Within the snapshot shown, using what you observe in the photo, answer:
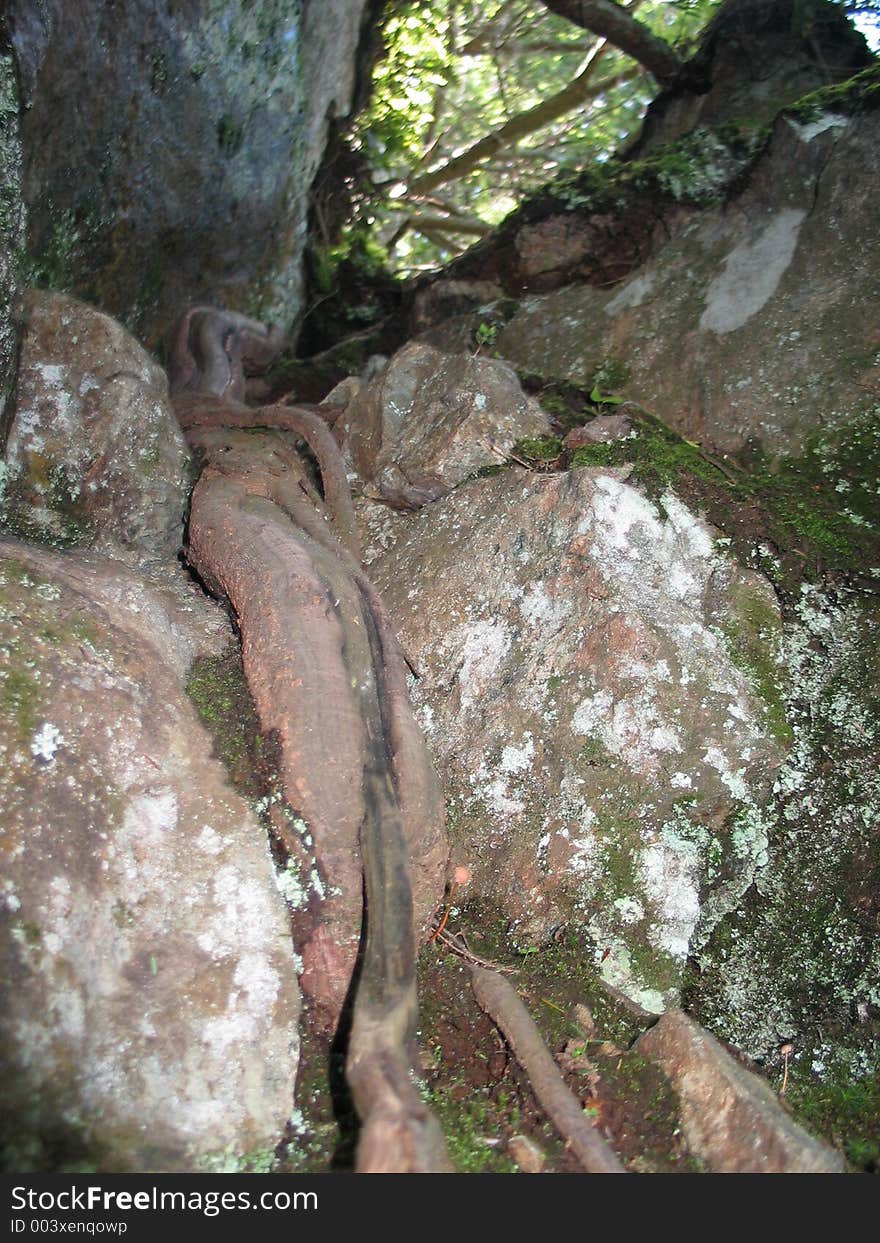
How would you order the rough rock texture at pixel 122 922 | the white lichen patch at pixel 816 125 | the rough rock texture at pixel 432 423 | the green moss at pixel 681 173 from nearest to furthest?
the rough rock texture at pixel 122 922, the rough rock texture at pixel 432 423, the white lichen patch at pixel 816 125, the green moss at pixel 681 173

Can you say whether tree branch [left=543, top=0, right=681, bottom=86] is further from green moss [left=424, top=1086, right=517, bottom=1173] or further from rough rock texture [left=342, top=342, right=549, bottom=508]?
green moss [left=424, top=1086, right=517, bottom=1173]

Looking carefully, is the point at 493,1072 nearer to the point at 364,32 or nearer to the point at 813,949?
the point at 813,949

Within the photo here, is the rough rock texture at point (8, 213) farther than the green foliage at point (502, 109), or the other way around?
the green foliage at point (502, 109)

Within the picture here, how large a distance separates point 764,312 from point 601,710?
1.87 metres

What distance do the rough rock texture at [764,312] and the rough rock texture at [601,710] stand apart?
2.12 ft

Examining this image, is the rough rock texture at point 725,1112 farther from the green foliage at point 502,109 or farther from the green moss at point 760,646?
the green foliage at point 502,109

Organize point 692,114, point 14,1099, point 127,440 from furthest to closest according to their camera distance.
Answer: point 692,114 → point 127,440 → point 14,1099

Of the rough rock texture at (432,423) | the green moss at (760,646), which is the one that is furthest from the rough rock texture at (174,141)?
the green moss at (760,646)

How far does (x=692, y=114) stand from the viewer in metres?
5.36

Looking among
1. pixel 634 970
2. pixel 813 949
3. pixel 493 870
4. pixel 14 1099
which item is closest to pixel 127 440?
pixel 493 870

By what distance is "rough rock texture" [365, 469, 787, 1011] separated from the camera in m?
2.47

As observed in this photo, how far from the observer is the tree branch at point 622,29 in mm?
5961

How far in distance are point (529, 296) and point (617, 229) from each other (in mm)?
526

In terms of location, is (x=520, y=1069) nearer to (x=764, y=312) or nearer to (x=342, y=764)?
(x=342, y=764)
